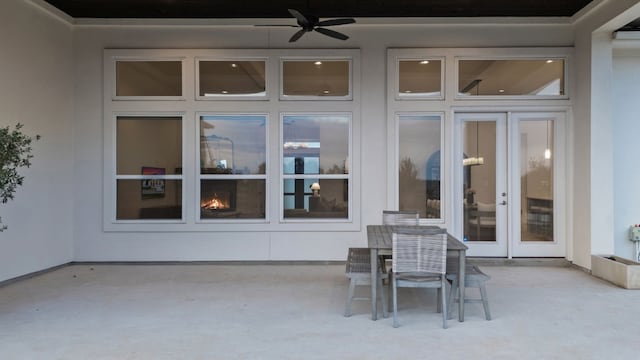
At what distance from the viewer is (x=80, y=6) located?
562cm

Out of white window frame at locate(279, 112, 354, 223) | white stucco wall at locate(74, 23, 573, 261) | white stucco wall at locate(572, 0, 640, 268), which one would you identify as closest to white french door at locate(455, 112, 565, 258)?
white stucco wall at locate(572, 0, 640, 268)

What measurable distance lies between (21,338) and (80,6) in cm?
456

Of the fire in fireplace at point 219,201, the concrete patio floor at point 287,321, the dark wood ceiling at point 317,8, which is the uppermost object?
the dark wood ceiling at point 317,8

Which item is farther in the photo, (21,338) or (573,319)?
(573,319)

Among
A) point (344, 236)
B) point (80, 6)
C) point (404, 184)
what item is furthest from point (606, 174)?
point (80, 6)

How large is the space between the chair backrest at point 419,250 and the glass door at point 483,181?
2836 millimetres

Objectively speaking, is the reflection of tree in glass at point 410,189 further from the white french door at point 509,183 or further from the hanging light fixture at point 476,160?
the hanging light fixture at point 476,160

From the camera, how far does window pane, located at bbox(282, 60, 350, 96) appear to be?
5984mm

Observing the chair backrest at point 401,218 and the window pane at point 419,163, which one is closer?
the chair backrest at point 401,218

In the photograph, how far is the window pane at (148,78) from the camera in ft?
19.7

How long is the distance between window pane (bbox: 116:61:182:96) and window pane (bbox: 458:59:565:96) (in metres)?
4.27

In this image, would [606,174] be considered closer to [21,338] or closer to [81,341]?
[81,341]

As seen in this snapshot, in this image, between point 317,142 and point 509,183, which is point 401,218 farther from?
point 509,183

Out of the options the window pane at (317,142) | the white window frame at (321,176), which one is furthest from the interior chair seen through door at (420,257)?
the window pane at (317,142)
